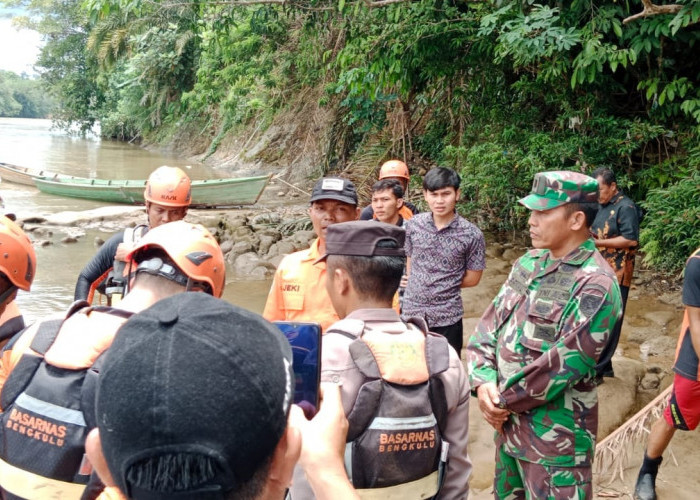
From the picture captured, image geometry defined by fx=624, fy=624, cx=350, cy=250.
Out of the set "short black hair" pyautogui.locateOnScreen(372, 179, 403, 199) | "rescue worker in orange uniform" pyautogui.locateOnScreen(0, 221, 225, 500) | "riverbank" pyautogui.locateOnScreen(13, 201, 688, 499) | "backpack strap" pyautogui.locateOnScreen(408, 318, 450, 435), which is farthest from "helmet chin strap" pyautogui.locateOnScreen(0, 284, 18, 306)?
"short black hair" pyautogui.locateOnScreen(372, 179, 403, 199)

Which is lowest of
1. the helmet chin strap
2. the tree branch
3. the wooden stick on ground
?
the wooden stick on ground

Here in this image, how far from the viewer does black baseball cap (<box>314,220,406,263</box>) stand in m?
2.22

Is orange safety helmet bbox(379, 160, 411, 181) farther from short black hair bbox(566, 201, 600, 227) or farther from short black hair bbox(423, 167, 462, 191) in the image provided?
short black hair bbox(566, 201, 600, 227)

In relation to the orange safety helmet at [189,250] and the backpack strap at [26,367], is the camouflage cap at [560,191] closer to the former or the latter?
the orange safety helmet at [189,250]

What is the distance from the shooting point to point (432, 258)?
425 centimetres

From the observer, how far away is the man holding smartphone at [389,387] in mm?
1972

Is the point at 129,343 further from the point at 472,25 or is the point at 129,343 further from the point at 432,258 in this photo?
the point at 472,25

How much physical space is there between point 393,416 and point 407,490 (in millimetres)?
269

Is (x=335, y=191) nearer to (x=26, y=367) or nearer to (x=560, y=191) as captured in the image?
(x=560, y=191)

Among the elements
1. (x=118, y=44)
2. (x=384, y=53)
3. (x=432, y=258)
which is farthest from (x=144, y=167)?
(x=432, y=258)

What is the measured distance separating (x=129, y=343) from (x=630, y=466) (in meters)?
3.89

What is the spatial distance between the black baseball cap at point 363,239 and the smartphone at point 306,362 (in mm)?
655

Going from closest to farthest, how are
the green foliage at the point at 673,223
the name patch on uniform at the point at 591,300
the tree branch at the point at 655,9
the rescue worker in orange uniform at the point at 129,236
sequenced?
the name patch on uniform at the point at 591,300 < the rescue worker in orange uniform at the point at 129,236 < the tree branch at the point at 655,9 < the green foliage at the point at 673,223

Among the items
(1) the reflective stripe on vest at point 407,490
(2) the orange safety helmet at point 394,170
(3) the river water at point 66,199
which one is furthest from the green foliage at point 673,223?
(1) the reflective stripe on vest at point 407,490
